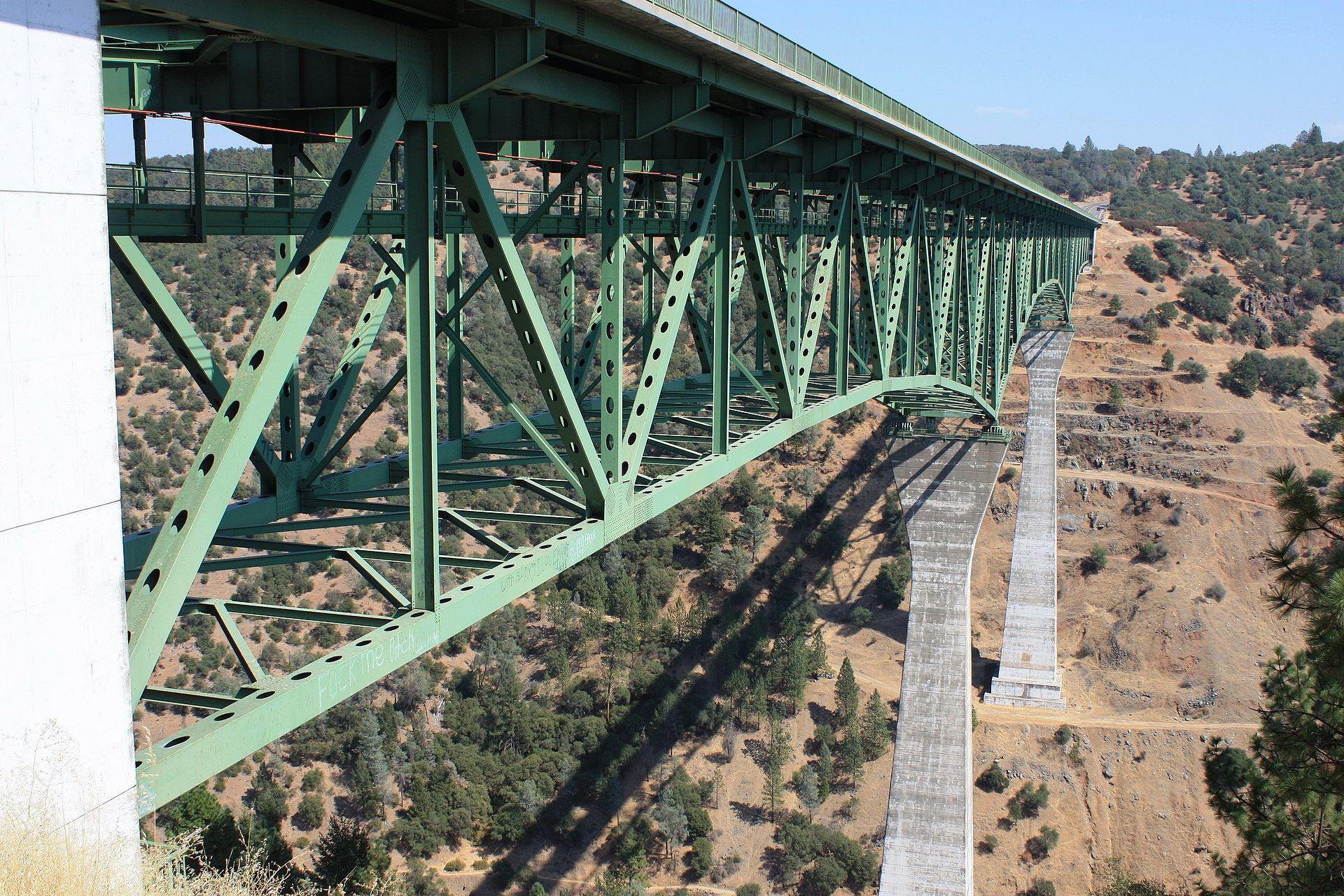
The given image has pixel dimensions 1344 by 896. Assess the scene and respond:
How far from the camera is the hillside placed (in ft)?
107

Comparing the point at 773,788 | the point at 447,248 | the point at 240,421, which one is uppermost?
the point at 447,248

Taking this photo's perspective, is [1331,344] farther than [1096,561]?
Yes

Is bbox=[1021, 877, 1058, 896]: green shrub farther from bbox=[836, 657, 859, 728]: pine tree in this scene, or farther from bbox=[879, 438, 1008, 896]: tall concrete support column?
bbox=[836, 657, 859, 728]: pine tree

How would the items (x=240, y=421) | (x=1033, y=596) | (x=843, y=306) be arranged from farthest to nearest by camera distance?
(x=1033, y=596), (x=843, y=306), (x=240, y=421)

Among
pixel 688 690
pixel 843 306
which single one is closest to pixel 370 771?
pixel 688 690

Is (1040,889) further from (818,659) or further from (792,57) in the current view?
(792,57)

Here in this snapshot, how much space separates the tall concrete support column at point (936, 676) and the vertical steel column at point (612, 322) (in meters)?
19.0

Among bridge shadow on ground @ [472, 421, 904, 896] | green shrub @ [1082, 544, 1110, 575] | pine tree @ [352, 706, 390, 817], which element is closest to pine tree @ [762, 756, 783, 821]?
bridge shadow on ground @ [472, 421, 904, 896]

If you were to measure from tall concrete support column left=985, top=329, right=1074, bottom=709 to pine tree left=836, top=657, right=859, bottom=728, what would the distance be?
5137 mm

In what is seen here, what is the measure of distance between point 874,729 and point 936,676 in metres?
6.70

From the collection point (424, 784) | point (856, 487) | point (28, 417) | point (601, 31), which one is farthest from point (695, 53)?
point (856, 487)

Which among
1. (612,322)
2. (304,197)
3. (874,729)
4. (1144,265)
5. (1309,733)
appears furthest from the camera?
(1144,265)

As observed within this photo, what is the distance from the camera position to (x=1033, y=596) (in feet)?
138

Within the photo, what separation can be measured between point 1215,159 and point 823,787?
388 ft
